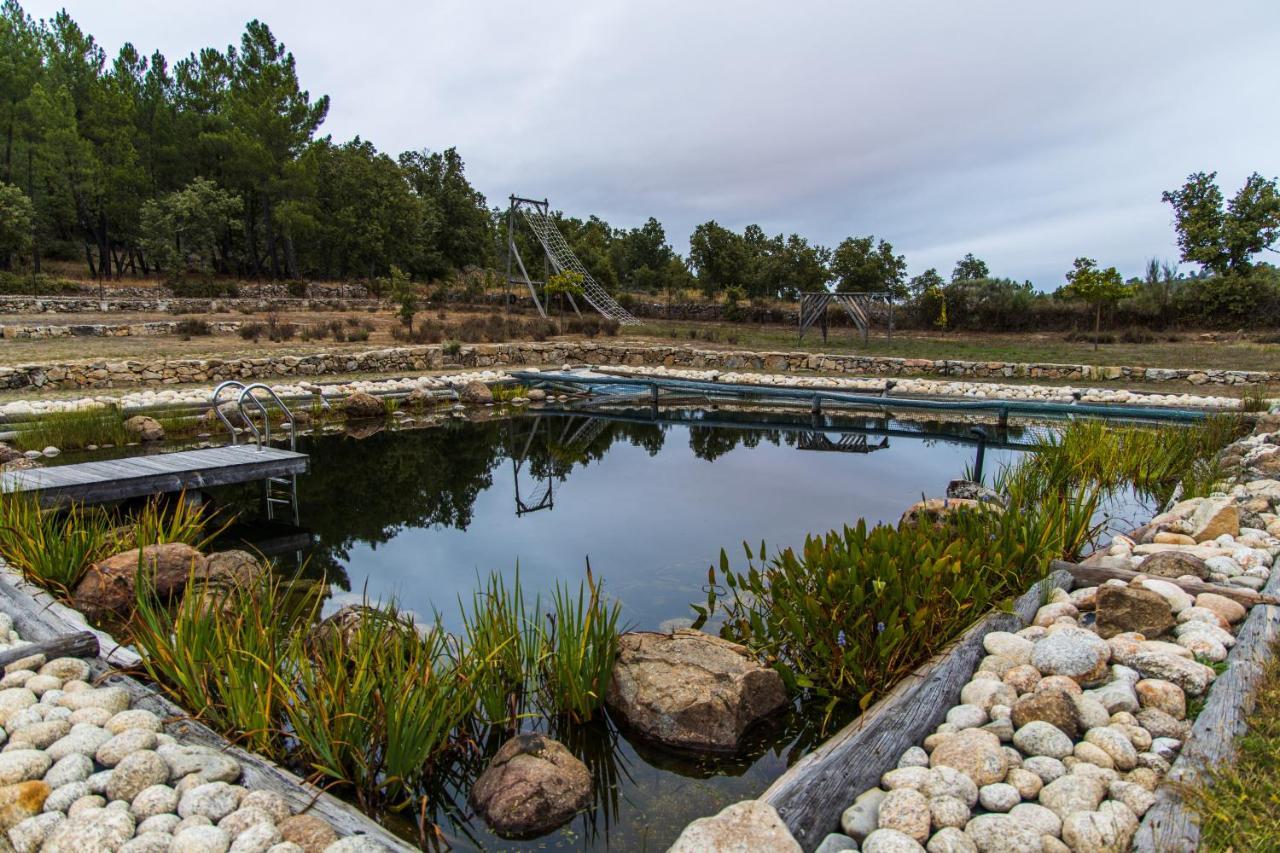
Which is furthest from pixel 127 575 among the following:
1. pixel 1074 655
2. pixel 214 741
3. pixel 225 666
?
pixel 1074 655

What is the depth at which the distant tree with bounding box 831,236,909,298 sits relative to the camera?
27.5 metres

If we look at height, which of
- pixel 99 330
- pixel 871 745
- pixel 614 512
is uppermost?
pixel 99 330

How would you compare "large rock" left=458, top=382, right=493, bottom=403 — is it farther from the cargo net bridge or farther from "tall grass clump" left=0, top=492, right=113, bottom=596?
the cargo net bridge

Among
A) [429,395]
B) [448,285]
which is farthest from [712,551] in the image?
[448,285]

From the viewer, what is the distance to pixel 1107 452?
661 centimetres

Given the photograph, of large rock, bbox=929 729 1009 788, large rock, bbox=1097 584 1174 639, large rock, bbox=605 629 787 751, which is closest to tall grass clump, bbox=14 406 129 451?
large rock, bbox=605 629 787 751

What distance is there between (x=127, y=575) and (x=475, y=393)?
325 inches

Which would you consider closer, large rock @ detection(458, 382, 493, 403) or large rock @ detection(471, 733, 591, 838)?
large rock @ detection(471, 733, 591, 838)

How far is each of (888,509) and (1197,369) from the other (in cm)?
1056

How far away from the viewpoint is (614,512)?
653 cm

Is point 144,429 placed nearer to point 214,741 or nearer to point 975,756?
point 214,741

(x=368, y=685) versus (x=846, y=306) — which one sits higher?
(x=846, y=306)

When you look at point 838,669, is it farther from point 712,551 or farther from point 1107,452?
point 1107,452

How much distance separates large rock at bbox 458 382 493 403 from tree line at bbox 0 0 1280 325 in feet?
54.7
